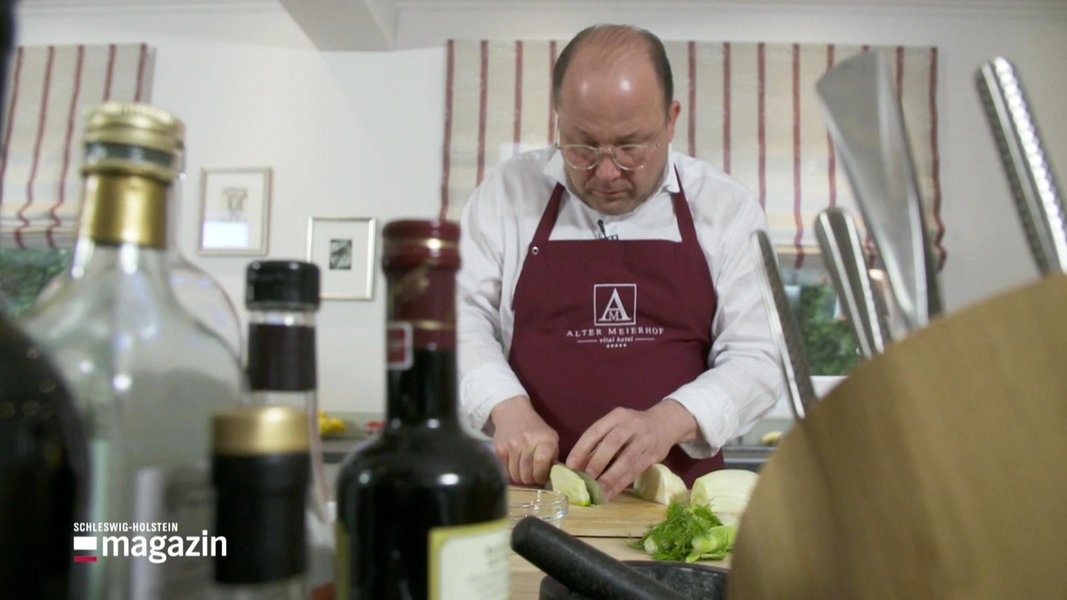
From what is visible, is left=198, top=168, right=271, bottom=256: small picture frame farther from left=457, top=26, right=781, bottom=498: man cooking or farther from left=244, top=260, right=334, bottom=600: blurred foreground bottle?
left=244, top=260, right=334, bottom=600: blurred foreground bottle

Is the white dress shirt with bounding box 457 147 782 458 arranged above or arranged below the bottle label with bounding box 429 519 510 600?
above

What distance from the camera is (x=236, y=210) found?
8.90 ft

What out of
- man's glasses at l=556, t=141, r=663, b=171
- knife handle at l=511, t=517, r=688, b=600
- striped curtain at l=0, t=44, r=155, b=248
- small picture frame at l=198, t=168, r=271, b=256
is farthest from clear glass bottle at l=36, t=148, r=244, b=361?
striped curtain at l=0, t=44, r=155, b=248

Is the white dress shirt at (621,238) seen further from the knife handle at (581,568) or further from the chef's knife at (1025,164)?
the chef's knife at (1025,164)

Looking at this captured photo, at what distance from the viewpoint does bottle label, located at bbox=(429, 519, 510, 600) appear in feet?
0.73

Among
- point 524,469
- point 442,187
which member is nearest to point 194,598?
point 524,469

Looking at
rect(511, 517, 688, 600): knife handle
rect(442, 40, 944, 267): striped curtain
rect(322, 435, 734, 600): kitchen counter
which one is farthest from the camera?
rect(442, 40, 944, 267): striped curtain

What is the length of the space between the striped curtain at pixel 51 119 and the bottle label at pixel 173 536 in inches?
117

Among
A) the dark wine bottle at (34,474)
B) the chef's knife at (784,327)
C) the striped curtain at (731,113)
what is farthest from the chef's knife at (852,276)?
the striped curtain at (731,113)

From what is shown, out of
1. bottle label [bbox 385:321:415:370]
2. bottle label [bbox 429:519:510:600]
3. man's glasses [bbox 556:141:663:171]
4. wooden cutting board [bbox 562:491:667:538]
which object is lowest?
wooden cutting board [bbox 562:491:667:538]

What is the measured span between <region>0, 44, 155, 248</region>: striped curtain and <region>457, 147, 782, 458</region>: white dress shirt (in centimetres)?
203

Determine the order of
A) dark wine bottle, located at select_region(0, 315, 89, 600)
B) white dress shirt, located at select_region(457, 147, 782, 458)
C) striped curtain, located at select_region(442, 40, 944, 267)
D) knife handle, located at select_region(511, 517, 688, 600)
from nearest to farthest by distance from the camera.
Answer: dark wine bottle, located at select_region(0, 315, 89, 600), knife handle, located at select_region(511, 517, 688, 600), white dress shirt, located at select_region(457, 147, 782, 458), striped curtain, located at select_region(442, 40, 944, 267)

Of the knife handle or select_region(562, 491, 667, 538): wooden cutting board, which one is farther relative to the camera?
select_region(562, 491, 667, 538): wooden cutting board

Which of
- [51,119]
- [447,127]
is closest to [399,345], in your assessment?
[447,127]
